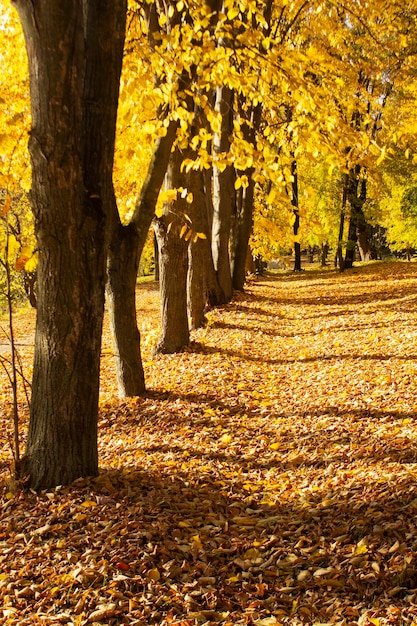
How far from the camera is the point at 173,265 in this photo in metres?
8.62

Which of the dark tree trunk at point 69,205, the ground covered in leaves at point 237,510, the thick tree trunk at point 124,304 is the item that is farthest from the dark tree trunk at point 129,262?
the dark tree trunk at point 69,205

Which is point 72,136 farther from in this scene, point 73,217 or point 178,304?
point 178,304

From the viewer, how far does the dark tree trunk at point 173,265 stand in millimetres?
8461

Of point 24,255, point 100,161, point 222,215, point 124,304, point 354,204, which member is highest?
point 354,204

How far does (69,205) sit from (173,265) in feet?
16.4

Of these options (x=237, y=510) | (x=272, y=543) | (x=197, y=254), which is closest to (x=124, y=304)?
(x=237, y=510)

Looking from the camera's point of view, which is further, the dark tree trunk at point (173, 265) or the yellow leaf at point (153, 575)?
the dark tree trunk at point (173, 265)

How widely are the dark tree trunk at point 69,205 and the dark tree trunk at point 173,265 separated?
14.4ft

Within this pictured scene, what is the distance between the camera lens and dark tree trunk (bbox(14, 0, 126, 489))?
3439 mm

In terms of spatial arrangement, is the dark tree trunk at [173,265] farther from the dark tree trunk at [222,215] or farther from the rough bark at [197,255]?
the dark tree trunk at [222,215]

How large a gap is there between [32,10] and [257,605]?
3.85m

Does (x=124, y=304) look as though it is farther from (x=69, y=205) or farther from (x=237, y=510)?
(x=237, y=510)

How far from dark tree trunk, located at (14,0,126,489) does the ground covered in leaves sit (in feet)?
1.57

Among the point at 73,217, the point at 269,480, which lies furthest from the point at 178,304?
the point at 73,217
